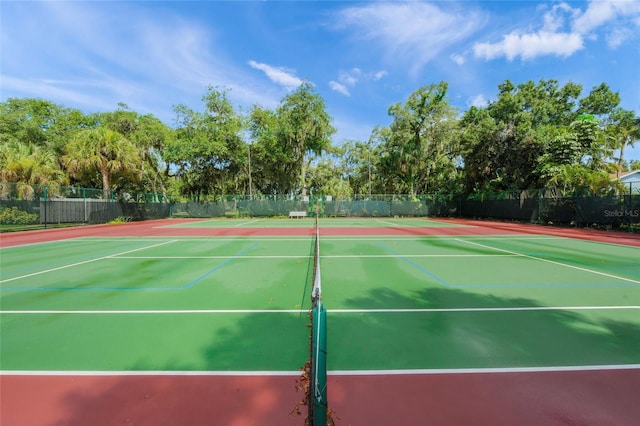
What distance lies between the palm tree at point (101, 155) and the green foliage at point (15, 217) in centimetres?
590

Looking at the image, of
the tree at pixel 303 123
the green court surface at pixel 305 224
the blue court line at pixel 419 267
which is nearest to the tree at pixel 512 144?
the green court surface at pixel 305 224

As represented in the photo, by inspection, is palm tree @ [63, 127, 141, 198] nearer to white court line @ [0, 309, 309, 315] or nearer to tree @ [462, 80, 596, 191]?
white court line @ [0, 309, 309, 315]

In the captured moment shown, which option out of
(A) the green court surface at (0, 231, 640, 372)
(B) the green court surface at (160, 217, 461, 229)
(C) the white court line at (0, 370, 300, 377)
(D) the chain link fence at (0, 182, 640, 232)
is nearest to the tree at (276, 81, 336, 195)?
(D) the chain link fence at (0, 182, 640, 232)

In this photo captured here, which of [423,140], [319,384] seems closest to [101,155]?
[319,384]

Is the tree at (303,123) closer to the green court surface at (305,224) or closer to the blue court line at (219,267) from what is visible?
the green court surface at (305,224)

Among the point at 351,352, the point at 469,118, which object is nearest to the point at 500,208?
the point at 469,118

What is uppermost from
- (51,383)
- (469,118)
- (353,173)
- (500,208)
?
(469,118)

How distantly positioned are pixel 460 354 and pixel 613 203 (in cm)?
2154

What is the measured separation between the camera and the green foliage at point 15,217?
61.6 ft

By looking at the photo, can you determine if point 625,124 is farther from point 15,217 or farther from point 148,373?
point 15,217

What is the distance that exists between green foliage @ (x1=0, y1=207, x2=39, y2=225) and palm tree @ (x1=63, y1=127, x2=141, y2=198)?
590cm

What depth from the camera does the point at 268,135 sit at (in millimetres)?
35281

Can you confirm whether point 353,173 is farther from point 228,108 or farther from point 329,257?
point 329,257

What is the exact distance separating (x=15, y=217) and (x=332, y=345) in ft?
81.4
